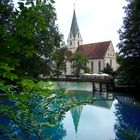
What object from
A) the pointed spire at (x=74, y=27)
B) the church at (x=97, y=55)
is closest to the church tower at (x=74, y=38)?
the pointed spire at (x=74, y=27)

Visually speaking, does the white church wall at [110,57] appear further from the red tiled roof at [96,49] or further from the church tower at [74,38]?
the church tower at [74,38]

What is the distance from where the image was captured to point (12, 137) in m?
2.16

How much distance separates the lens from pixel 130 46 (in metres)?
35.5

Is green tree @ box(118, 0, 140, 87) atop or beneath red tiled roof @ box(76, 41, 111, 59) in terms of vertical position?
beneath

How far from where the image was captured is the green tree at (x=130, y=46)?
115ft

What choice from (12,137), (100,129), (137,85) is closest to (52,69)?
(137,85)

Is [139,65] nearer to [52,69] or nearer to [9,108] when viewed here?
[52,69]

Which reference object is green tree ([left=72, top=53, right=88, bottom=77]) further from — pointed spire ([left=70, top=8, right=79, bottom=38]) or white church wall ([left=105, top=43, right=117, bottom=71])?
pointed spire ([left=70, top=8, right=79, bottom=38])

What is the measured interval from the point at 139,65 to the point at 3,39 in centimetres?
3381

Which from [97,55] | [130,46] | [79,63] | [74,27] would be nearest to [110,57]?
[97,55]

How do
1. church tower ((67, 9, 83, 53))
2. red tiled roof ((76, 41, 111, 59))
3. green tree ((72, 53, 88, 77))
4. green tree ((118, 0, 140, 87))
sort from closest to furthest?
green tree ((118, 0, 140, 87))
green tree ((72, 53, 88, 77))
red tiled roof ((76, 41, 111, 59))
church tower ((67, 9, 83, 53))

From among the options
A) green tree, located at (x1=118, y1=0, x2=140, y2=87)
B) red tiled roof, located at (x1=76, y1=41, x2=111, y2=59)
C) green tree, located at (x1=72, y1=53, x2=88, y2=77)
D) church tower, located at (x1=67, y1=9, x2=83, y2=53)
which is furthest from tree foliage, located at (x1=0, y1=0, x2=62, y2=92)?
church tower, located at (x1=67, y1=9, x2=83, y2=53)

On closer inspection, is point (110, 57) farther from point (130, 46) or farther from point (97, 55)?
point (130, 46)

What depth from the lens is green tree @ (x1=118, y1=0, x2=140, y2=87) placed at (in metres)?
35.2
